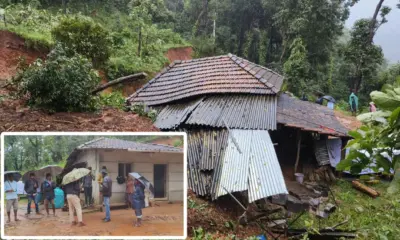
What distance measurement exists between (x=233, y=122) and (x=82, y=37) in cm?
760

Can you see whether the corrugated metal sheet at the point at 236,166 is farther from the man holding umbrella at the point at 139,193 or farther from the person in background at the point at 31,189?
the person in background at the point at 31,189

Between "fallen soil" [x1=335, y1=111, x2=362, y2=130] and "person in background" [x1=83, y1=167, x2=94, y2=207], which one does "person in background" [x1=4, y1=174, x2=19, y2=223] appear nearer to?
"person in background" [x1=83, y1=167, x2=94, y2=207]

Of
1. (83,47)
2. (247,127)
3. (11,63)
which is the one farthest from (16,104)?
(11,63)

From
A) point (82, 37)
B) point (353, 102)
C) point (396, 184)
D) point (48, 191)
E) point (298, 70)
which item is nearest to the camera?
point (396, 184)

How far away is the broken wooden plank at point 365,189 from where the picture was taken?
1105 centimetres

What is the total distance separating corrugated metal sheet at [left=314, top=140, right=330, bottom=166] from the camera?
11609 millimetres

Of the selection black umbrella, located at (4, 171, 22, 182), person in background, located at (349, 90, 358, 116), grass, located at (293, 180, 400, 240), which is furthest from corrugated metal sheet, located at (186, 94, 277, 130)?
person in background, located at (349, 90, 358, 116)

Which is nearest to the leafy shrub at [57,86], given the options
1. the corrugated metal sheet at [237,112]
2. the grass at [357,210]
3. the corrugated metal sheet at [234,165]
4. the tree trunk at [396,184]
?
the corrugated metal sheet at [234,165]

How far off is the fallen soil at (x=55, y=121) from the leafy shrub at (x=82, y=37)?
21.4ft

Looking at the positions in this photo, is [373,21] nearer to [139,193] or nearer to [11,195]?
[139,193]

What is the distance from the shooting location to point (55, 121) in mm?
5832

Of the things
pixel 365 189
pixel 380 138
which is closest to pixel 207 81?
pixel 365 189

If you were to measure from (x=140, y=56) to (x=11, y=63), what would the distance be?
702 centimetres

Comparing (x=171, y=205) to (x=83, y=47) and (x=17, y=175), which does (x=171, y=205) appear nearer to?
(x=17, y=175)
